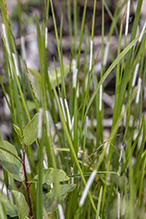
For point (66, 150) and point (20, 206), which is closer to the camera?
point (20, 206)

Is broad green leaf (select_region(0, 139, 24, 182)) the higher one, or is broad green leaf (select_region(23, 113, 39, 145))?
broad green leaf (select_region(23, 113, 39, 145))

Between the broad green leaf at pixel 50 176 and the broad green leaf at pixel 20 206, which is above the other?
the broad green leaf at pixel 50 176

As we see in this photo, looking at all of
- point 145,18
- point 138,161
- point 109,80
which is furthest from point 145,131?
point 145,18

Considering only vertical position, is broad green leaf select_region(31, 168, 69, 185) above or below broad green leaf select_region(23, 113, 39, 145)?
below

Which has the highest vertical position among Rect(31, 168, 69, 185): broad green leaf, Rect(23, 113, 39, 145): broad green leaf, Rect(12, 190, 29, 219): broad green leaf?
Rect(23, 113, 39, 145): broad green leaf

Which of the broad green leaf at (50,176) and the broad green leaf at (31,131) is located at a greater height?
the broad green leaf at (31,131)

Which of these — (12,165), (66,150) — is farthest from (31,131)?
(66,150)

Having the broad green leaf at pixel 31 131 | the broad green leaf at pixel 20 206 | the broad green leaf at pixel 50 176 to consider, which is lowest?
the broad green leaf at pixel 20 206

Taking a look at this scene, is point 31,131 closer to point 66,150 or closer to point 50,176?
point 50,176

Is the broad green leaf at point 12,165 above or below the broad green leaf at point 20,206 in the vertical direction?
above

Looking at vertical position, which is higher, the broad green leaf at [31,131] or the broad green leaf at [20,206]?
the broad green leaf at [31,131]

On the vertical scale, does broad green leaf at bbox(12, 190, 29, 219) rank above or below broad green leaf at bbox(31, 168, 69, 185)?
below
